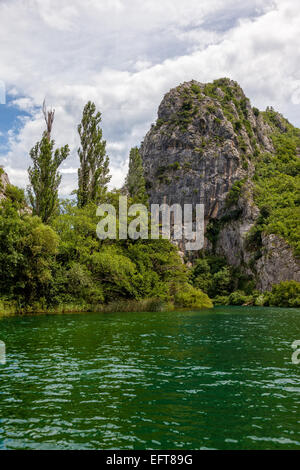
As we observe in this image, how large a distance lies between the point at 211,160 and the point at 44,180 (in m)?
105

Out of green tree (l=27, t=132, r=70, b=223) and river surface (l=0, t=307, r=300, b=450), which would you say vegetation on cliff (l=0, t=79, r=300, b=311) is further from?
river surface (l=0, t=307, r=300, b=450)

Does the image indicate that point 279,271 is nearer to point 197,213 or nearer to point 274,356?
point 197,213

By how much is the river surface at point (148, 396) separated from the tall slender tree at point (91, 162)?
32779mm

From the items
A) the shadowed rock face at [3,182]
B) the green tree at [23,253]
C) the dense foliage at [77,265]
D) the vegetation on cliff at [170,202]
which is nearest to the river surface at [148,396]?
the green tree at [23,253]

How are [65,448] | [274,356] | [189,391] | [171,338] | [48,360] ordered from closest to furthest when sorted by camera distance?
[65,448] → [189,391] → [48,360] → [274,356] → [171,338]

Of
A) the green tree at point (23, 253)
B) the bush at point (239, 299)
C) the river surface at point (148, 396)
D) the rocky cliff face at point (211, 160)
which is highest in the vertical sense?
the rocky cliff face at point (211, 160)

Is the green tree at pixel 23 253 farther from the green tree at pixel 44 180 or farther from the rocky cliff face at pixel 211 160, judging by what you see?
the rocky cliff face at pixel 211 160

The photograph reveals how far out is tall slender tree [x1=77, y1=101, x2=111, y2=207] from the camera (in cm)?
4788

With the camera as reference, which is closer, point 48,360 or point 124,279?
point 48,360

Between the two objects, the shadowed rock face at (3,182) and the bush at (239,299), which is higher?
the shadowed rock face at (3,182)

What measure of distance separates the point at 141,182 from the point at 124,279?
40999mm

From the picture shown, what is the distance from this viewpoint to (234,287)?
115 meters

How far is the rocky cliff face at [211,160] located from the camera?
12638 centimetres
